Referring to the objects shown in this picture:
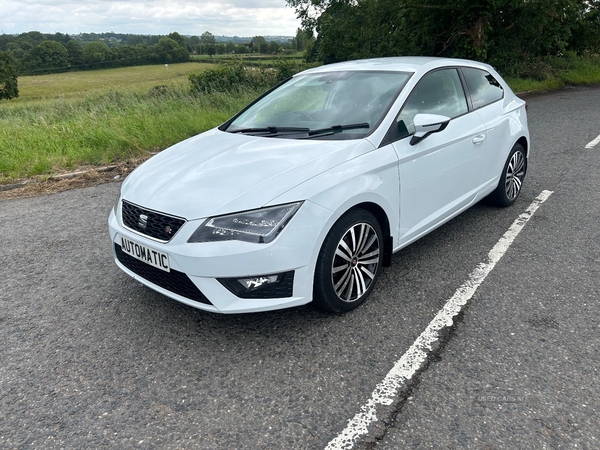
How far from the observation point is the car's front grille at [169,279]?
9.25 ft

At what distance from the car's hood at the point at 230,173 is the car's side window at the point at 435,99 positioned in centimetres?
50

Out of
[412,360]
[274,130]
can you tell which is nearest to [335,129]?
[274,130]

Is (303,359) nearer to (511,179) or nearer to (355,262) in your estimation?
(355,262)

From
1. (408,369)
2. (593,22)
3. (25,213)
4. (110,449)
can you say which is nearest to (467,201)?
(408,369)

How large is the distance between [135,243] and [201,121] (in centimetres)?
688

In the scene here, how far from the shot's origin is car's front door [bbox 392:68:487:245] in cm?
349

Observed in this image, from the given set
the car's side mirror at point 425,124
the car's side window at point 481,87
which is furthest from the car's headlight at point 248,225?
the car's side window at point 481,87

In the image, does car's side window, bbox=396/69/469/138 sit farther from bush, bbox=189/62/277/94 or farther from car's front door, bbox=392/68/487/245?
bush, bbox=189/62/277/94

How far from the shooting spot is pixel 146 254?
2.96m

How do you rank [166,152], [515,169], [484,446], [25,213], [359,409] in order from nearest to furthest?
[484,446] → [359,409] → [166,152] → [515,169] → [25,213]

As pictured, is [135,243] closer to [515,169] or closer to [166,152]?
[166,152]

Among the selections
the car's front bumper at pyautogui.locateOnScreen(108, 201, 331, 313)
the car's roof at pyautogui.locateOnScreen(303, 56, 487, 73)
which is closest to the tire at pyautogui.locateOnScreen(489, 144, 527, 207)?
the car's roof at pyautogui.locateOnScreen(303, 56, 487, 73)

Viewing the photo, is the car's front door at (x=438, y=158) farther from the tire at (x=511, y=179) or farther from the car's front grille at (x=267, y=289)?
the car's front grille at (x=267, y=289)

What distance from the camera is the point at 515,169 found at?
5.17 meters
